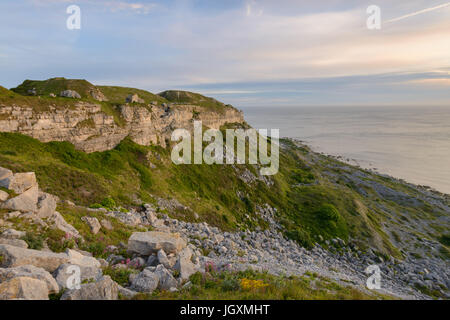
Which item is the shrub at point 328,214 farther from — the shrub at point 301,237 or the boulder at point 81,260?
the boulder at point 81,260

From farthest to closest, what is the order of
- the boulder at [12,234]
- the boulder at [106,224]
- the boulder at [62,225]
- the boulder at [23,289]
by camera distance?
the boulder at [106,224] < the boulder at [62,225] < the boulder at [12,234] < the boulder at [23,289]

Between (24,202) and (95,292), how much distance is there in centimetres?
823

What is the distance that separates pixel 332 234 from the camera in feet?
118

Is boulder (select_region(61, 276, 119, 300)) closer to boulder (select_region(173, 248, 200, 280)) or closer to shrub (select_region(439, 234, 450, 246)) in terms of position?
boulder (select_region(173, 248, 200, 280))

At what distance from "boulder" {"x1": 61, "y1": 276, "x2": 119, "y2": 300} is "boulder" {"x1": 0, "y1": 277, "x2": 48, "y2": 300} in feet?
2.19

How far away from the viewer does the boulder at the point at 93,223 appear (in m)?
13.8

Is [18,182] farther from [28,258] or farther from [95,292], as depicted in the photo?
[95,292]

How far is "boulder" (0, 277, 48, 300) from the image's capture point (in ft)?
21.1

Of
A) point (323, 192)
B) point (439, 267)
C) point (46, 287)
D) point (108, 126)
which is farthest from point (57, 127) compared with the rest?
point (439, 267)

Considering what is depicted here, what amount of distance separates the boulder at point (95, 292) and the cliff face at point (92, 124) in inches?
941

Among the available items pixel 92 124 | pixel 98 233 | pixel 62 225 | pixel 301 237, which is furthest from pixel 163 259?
pixel 301 237

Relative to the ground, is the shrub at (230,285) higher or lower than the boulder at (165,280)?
lower
